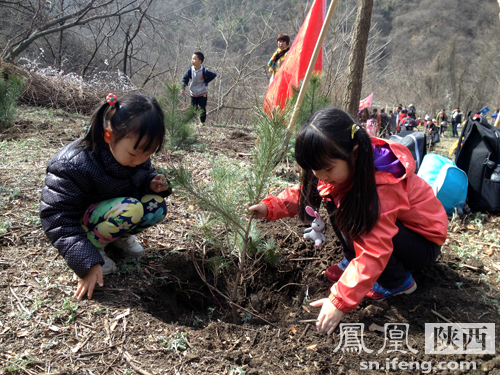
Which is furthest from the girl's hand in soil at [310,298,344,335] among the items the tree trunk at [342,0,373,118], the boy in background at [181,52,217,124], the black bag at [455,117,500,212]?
the boy in background at [181,52,217,124]

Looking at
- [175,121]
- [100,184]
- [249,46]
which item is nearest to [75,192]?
[100,184]

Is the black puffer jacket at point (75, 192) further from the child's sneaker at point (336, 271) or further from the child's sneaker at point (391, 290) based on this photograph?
the child's sneaker at point (391, 290)

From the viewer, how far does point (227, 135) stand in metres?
5.59

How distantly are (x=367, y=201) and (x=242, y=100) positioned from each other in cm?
1124

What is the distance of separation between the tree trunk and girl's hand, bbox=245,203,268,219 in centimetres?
246

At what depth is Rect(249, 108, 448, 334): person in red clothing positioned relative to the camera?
1.36 metres

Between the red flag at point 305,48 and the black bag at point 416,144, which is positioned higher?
the red flag at point 305,48

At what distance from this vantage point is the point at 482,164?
2.93m

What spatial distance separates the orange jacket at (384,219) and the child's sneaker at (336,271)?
0.43 meters

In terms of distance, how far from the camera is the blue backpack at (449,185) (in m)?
2.76

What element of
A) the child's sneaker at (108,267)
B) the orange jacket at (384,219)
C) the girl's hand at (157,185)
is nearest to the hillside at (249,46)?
the girl's hand at (157,185)

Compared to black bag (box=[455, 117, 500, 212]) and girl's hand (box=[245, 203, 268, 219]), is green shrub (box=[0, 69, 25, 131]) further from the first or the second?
black bag (box=[455, 117, 500, 212])

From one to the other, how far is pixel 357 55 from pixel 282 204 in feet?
9.11

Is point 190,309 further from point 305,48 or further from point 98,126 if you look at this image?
point 305,48
